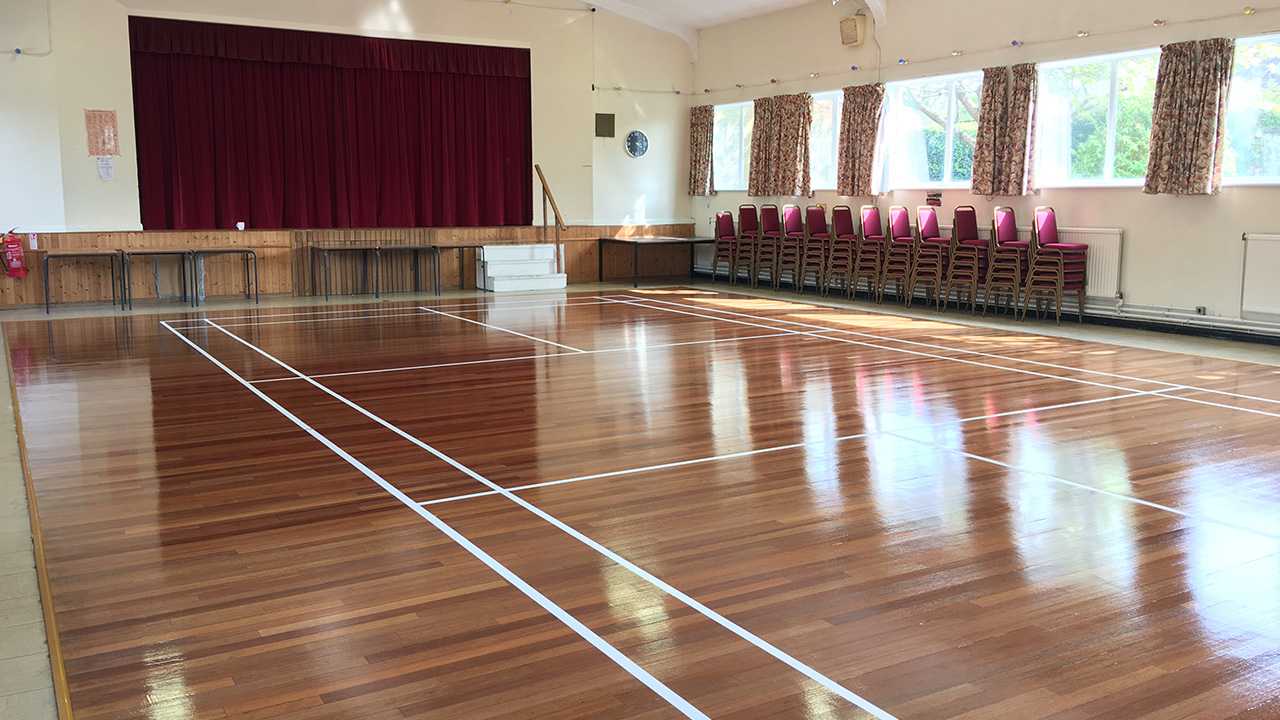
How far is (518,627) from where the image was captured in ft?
10.1

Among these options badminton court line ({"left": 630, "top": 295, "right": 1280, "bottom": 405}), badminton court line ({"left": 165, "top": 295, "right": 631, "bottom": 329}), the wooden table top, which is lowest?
badminton court line ({"left": 630, "top": 295, "right": 1280, "bottom": 405})

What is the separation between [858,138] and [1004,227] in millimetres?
2633

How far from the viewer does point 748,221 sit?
590 inches

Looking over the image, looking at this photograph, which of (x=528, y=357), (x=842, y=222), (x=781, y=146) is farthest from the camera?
(x=781, y=146)

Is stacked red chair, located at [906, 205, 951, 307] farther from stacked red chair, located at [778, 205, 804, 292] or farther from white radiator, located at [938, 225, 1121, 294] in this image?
stacked red chair, located at [778, 205, 804, 292]

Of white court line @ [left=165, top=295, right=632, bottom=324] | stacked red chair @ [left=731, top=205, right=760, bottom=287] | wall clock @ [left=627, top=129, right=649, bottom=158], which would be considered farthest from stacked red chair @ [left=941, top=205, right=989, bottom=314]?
wall clock @ [left=627, top=129, right=649, bottom=158]

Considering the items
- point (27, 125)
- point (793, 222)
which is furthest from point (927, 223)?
point (27, 125)

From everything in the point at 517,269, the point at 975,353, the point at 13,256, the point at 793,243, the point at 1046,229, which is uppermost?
the point at 1046,229

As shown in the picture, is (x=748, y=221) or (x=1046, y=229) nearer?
(x=1046, y=229)

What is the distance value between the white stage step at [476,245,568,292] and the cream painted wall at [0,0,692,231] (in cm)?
112

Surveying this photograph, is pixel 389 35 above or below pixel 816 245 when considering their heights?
above

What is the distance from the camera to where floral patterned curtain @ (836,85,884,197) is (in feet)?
42.5

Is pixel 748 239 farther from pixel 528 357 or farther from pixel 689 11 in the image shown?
pixel 528 357

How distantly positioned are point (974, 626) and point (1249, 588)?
3.38ft
